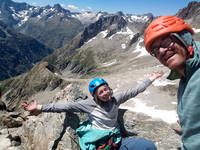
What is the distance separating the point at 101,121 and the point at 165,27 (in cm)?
605

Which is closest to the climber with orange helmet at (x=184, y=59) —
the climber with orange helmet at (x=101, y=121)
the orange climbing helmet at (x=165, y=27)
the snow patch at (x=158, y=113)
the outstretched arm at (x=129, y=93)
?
the orange climbing helmet at (x=165, y=27)

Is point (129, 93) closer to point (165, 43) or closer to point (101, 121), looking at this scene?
point (101, 121)

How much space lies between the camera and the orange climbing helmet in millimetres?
4402

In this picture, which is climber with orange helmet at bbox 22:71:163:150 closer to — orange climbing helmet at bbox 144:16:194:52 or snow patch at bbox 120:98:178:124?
orange climbing helmet at bbox 144:16:194:52

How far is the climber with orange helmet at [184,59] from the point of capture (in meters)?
3.96

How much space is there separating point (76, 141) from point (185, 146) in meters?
8.08

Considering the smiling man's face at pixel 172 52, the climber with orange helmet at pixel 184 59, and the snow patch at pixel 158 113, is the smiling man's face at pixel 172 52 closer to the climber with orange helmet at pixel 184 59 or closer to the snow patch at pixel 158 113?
the climber with orange helmet at pixel 184 59

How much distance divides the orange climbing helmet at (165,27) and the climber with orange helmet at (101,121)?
4769 millimetres

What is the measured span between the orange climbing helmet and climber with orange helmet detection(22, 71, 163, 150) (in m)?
4.77

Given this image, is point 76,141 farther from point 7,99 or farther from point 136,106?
point 7,99

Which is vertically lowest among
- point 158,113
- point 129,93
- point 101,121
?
point 158,113

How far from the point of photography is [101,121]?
375 inches

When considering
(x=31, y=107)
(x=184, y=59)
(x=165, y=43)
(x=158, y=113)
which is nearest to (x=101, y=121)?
(x=31, y=107)

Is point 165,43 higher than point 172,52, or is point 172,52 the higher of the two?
point 165,43
